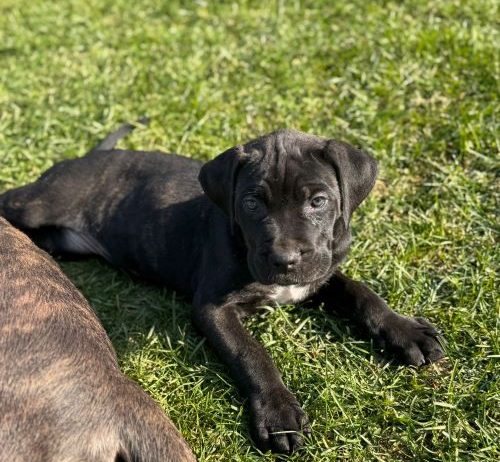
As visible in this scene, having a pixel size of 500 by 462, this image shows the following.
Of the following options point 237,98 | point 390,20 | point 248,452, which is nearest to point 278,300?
point 248,452

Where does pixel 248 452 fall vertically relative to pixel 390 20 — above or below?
below

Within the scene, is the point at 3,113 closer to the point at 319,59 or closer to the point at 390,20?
the point at 319,59

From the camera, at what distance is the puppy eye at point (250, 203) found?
213 inches

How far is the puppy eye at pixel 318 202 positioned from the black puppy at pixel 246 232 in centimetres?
2

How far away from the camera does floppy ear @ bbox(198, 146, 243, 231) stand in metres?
5.52

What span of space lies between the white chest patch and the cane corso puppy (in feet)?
5.14

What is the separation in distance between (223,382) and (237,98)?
392 centimetres

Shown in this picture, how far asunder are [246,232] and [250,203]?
20 centimetres

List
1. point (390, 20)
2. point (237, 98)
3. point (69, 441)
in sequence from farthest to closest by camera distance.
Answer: point (390, 20)
point (237, 98)
point (69, 441)

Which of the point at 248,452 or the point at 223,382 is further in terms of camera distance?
the point at 223,382

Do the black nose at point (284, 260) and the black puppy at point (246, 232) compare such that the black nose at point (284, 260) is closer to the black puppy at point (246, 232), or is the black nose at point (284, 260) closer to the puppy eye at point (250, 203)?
the black puppy at point (246, 232)

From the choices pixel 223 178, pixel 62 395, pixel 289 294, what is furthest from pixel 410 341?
pixel 62 395

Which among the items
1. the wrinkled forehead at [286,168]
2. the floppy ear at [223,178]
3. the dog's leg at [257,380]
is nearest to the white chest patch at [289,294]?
the dog's leg at [257,380]

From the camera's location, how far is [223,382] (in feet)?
18.1
